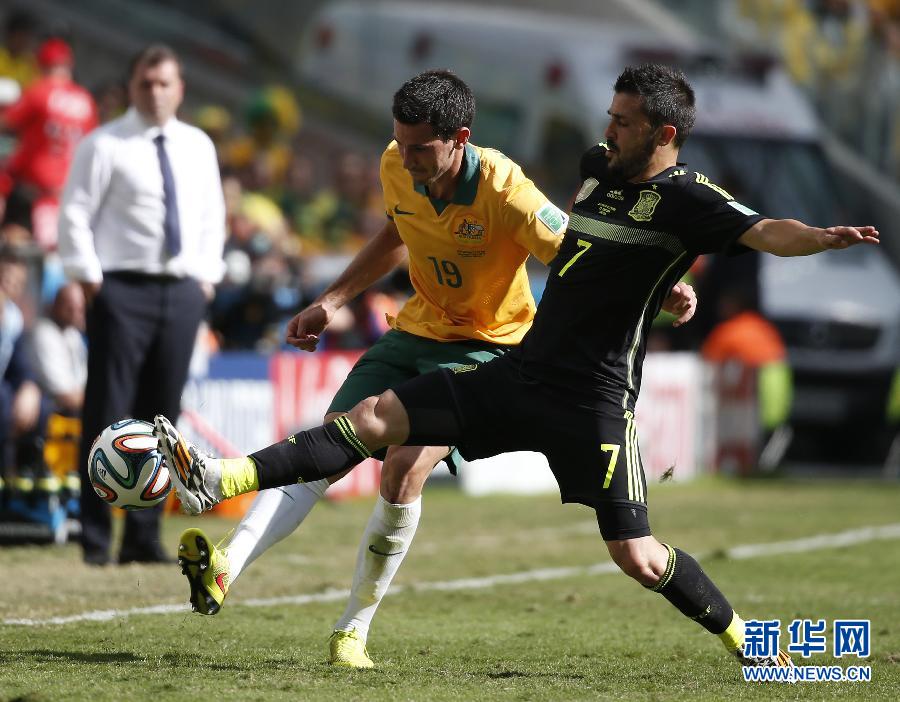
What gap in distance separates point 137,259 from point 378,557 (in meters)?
2.99

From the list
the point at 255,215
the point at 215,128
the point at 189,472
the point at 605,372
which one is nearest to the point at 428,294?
the point at 605,372

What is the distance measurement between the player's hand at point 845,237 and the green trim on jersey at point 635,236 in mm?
600

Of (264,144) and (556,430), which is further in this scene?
(264,144)

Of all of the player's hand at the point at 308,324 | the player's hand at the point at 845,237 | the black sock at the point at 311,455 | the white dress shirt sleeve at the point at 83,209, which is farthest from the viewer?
the white dress shirt sleeve at the point at 83,209

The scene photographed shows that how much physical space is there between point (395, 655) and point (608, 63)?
12499mm

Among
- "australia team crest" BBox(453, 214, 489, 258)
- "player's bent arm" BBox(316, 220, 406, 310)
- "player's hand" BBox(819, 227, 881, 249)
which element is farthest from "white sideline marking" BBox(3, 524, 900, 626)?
"player's hand" BBox(819, 227, 881, 249)

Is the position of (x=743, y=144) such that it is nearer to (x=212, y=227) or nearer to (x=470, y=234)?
(x=212, y=227)

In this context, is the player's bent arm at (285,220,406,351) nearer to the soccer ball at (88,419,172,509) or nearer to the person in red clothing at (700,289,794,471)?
the soccer ball at (88,419,172,509)

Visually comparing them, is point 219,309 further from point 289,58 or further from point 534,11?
point 534,11

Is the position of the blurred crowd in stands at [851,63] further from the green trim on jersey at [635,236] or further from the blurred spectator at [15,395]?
the green trim on jersey at [635,236]

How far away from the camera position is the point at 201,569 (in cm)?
593

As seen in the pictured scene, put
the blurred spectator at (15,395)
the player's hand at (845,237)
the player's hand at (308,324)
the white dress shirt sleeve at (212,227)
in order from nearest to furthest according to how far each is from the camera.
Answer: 1. the player's hand at (845,237)
2. the player's hand at (308,324)
3. the white dress shirt sleeve at (212,227)
4. the blurred spectator at (15,395)

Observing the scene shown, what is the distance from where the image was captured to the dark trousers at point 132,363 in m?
8.85
